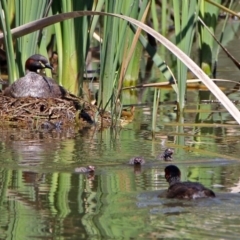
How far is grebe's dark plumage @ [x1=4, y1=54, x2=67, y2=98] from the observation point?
11148mm

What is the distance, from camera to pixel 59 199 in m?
6.61

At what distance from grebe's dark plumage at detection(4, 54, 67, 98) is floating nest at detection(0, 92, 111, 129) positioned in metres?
0.10

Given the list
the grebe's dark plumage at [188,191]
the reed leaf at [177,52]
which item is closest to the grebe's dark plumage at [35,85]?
the reed leaf at [177,52]

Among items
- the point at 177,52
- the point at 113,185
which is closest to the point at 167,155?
the point at 177,52

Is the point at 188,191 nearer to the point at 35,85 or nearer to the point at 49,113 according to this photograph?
the point at 49,113

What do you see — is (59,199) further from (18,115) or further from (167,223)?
(18,115)

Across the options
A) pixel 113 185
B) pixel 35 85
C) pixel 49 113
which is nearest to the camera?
pixel 113 185

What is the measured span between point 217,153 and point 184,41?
2.56 metres

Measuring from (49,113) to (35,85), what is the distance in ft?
2.22

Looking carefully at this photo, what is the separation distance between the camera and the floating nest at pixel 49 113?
35.0 feet

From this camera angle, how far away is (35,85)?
1142 centimetres

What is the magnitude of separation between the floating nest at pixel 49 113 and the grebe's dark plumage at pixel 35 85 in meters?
0.10

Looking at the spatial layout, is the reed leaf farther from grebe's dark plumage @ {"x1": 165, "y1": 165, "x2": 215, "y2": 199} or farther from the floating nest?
the floating nest

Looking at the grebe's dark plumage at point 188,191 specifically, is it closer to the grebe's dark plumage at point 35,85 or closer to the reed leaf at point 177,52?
the reed leaf at point 177,52
